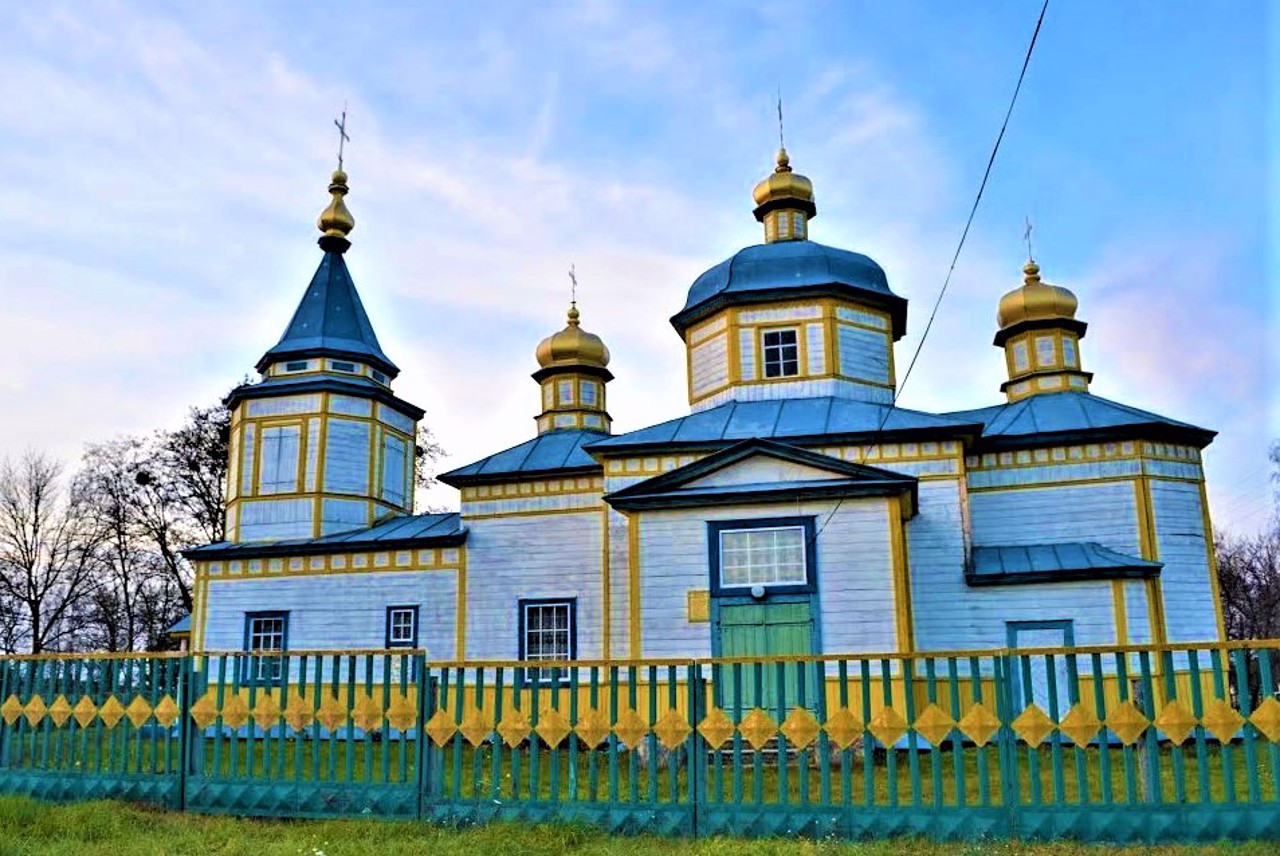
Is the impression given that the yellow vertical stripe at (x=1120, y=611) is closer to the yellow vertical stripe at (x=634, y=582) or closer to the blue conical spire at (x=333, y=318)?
the yellow vertical stripe at (x=634, y=582)

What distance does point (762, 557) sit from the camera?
13.9 metres

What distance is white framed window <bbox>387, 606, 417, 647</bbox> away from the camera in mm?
18555

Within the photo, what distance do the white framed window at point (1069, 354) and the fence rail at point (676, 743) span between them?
11.0 meters

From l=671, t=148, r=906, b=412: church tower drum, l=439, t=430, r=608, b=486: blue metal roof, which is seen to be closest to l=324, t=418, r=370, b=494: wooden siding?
l=439, t=430, r=608, b=486: blue metal roof

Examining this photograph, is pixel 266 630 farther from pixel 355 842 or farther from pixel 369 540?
pixel 355 842

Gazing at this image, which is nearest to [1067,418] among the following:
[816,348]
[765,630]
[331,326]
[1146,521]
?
[1146,521]

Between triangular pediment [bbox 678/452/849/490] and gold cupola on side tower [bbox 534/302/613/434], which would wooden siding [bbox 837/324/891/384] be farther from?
gold cupola on side tower [bbox 534/302/613/434]

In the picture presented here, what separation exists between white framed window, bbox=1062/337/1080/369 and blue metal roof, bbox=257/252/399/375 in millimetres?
13559

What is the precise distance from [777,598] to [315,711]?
700 cm

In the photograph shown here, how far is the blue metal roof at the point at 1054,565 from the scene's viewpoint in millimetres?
14930

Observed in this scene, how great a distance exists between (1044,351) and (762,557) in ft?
29.3

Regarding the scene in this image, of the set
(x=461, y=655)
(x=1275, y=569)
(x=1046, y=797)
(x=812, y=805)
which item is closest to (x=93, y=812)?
(x=812, y=805)

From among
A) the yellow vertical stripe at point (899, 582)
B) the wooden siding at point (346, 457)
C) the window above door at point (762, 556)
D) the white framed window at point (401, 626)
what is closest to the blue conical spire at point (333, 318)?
the wooden siding at point (346, 457)

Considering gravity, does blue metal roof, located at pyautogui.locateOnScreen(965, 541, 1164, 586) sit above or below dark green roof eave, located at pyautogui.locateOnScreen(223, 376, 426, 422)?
below
